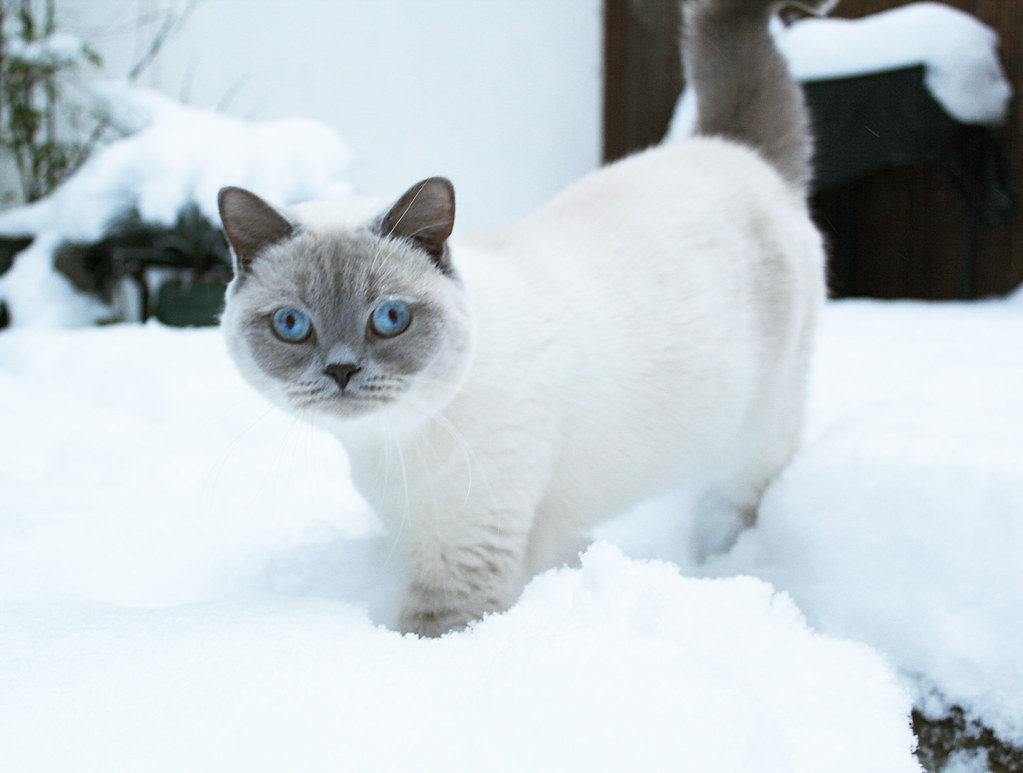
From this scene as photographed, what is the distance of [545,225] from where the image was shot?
1.39 m

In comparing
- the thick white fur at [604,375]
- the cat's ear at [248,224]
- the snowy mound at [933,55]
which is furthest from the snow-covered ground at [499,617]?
the snowy mound at [933,55]

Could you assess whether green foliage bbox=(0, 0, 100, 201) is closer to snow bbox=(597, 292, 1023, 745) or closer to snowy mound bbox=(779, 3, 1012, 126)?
snowy mound bbox=(779, 3, 1012, 126)

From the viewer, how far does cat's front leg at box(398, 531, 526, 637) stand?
1053 mm

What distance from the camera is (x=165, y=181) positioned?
117 inches

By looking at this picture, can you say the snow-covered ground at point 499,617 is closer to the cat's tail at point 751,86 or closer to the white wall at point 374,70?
the cat's tail at point 751,86

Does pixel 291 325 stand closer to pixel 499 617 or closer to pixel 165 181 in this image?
pixel 499 617

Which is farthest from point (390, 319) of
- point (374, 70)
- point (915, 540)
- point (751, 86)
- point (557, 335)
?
point (374, 70)

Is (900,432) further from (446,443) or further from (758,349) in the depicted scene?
(446,443)

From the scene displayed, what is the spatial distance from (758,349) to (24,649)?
4.08 ft

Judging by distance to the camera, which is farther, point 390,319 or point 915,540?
point 915,540

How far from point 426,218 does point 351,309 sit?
18cm

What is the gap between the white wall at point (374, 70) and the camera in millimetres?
3672

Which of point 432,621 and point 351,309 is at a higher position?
point 351,309

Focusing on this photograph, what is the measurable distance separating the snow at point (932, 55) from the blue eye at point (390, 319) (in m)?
2.60
